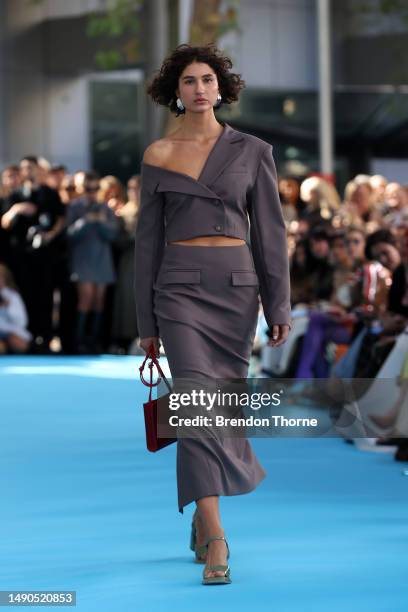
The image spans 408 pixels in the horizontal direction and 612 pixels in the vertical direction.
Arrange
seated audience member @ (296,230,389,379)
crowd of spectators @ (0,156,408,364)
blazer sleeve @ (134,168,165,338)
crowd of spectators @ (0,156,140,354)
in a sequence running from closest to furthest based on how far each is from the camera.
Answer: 1. blazer sleeve @ (134,168,165,338)
2. seated audience member @ (296,230,389,379)
3. crowd of spectators @ (0,156,408,364)
4. crowd of spectators @ (0,156,140,354)

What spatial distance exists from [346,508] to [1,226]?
10893 mm

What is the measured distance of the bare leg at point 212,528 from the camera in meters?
6.11

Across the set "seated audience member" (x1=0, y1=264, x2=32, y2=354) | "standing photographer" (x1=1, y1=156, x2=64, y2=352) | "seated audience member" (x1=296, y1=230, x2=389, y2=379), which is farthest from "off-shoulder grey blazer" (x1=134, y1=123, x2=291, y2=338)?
"seated audience member" (x1=0, y1=264, x2=32, y2=354)

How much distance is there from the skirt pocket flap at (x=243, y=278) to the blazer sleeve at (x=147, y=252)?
0.33m

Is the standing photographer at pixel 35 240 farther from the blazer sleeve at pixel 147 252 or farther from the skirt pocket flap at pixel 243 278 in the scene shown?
the skirt pocket flap at pixel 243 278

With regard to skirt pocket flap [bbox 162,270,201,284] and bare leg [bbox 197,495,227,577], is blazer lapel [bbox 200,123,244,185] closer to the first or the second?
skirt pocket flap [bbox 162,270,201,284]

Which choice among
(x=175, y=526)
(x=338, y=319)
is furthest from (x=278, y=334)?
(x=338, y=319)

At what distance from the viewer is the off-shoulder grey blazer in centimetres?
636

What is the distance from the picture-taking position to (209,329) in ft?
20.9

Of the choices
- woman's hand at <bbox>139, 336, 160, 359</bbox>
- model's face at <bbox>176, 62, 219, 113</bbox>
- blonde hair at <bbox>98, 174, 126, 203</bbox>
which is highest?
model's face at <bbox>176, 62, 219, 113</bbox>

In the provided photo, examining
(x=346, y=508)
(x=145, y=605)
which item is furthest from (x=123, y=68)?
(x=145, y=605)

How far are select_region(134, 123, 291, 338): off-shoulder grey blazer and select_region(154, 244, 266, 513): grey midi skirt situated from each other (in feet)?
0.18

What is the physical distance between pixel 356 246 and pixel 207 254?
22.4 feet

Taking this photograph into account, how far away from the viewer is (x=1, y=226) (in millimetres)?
18312
